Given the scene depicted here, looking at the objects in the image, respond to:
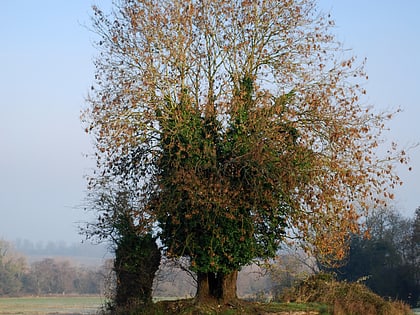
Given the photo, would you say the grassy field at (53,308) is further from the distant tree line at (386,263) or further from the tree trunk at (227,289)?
the distant tree line at (386,263)

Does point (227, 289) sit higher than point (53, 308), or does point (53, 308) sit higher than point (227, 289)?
point (53, 308)

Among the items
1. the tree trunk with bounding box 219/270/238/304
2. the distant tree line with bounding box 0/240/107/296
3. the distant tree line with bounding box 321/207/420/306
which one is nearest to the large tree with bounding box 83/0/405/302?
the tree trunk with bounding box 219/270/238/304

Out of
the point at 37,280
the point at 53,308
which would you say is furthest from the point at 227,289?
the point at 37,280

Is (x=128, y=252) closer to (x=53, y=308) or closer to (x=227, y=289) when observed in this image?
(x=227, y=289)

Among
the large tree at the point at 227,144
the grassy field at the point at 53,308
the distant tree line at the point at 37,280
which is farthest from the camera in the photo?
the distant tree line at the point at 37,280

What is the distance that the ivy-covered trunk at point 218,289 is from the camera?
21.9m

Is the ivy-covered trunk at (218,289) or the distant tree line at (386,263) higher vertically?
the distant tree line at (386,263)

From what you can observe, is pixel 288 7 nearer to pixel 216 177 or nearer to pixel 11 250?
pixel 216 177

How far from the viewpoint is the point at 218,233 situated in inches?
813

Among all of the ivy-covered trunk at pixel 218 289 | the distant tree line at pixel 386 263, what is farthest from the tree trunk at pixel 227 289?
the distant tree line at pixel 386 263

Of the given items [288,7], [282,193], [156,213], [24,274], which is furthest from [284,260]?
[24,274]

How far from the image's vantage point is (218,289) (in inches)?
877

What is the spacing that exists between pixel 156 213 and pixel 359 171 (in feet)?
21.9

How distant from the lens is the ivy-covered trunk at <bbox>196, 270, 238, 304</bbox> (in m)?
21.9
